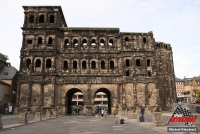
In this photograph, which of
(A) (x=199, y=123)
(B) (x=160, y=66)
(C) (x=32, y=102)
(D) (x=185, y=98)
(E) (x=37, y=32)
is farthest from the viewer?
(D) (x=185, y=98)

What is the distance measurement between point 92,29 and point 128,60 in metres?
8.94

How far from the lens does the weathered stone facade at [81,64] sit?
115 ft

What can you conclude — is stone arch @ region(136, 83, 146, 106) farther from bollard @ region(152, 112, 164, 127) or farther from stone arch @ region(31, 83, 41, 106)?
bollard @ region(152, 112, 164, 127)

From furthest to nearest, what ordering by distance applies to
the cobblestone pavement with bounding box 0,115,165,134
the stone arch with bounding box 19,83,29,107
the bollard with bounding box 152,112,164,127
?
the stone arch with bounding box 19,83,29,107 → the bollard with bounding box 152,112,164,127 → the cobblestone pavement with bounding box 0,115,165,134

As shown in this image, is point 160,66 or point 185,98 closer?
point 160,66

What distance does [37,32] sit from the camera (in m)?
37.3

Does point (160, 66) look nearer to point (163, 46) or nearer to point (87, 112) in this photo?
point (163, 46)

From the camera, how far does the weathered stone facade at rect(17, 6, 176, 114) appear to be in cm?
3516

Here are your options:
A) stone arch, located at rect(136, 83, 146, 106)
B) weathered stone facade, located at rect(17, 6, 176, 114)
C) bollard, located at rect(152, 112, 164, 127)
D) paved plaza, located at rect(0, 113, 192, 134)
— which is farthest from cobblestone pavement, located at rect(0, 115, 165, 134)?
stone arch, located at rect(136, 83, 146, 106)

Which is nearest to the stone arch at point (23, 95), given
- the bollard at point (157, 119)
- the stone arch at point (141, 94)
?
the stone arch at point (141, 94)

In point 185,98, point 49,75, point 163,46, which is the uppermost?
point 163,46

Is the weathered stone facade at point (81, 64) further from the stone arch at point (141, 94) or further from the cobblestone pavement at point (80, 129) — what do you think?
the cobblestone pavement at point (80, 129)

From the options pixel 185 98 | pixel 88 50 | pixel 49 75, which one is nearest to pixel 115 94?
pixel 88 50

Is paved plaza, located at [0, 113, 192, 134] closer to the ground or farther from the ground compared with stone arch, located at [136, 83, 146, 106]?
closer to the ground
